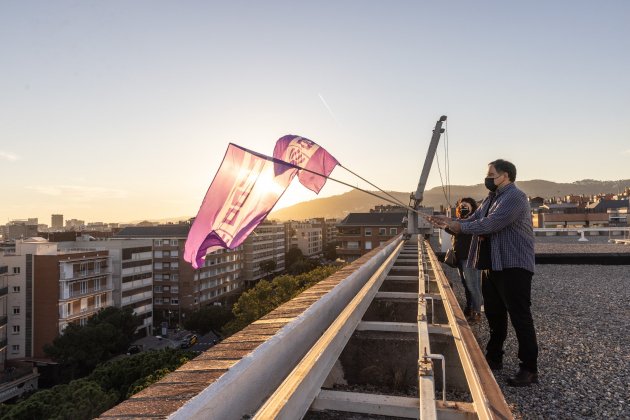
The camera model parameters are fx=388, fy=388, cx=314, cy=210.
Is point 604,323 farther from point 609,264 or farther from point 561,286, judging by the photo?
point 609,264

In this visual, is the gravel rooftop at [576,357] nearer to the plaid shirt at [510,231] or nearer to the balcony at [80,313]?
the plaid shirt at [510,231]

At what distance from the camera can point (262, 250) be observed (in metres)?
99.5

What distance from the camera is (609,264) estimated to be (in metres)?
14.1

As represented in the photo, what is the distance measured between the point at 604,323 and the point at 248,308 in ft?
81.7

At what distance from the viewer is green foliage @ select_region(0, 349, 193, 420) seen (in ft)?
64.6

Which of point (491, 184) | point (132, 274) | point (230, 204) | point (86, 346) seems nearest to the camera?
point (491, 184)

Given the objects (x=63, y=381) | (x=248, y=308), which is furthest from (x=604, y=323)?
(x=63, y=381)

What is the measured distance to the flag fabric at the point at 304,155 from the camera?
9.48 metres

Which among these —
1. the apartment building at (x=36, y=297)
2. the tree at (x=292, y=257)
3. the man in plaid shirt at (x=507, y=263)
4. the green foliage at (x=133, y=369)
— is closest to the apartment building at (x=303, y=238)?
the tree at (x=292, y=257)

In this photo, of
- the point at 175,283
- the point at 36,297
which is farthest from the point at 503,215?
the point at 175,283

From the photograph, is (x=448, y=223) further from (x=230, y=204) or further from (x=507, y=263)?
(x=230, y=204)

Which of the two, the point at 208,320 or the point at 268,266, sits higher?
the point at 268,266

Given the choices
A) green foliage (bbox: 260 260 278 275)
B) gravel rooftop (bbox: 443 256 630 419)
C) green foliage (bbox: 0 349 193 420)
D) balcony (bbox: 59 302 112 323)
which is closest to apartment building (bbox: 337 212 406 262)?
green foliage (bbox: 260 260 278 275)

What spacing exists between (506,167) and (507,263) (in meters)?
1.00
